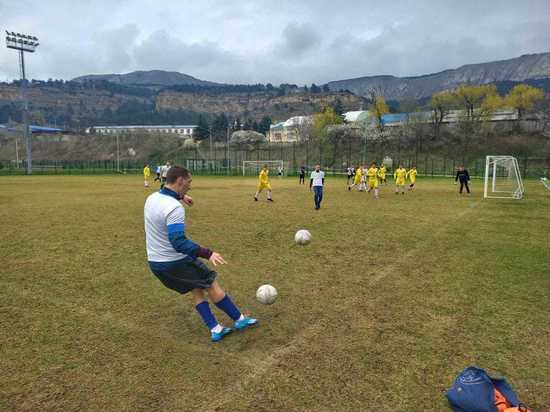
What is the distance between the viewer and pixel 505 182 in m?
29.6

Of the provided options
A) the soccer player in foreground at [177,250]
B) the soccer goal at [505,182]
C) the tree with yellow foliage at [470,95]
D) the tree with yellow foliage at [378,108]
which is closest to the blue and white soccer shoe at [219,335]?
the soccer player in foreground at [177,250]

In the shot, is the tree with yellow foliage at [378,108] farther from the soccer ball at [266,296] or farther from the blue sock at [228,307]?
the blue sock at [228,307]

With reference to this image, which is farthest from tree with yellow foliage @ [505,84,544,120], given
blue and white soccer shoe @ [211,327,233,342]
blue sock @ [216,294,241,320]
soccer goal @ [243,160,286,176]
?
blue and white soccer shoe @ [211,327,233,342]

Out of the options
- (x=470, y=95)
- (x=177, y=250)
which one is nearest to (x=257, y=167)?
(x=470, y=95)

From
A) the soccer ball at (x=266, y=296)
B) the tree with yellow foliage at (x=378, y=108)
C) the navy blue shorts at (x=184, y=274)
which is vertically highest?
the tree with yellow foliage at (x=378, y=108)

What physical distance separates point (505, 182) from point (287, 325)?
30142 mm

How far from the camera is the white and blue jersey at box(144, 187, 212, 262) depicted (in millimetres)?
4078

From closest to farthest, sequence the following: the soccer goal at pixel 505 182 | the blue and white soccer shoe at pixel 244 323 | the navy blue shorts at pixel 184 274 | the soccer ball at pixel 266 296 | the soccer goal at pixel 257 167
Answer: the navy blue shorts at pixel 184 274, the blue and white soccer shoe at pixel 244 323, the soccer ball at pixel 266 296, the soccer goal at pixel 505 182, the soccer goal at pixel 257 167

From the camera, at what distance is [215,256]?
416 cm

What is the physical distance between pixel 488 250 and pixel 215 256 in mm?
7748

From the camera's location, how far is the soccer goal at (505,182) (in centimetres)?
2196

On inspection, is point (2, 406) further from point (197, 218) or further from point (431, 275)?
point (197, 218)

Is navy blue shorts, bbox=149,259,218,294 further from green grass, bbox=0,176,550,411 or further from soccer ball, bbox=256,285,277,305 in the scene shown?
soccer ball, bbox=256,285,277,305

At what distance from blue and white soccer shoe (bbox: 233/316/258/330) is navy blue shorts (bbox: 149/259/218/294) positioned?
28.6 inches
